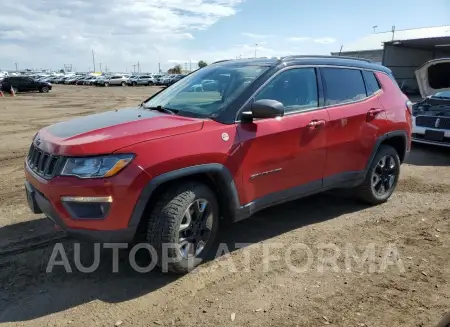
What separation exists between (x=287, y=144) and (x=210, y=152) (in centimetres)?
91

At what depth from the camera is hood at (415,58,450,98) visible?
17.6 m

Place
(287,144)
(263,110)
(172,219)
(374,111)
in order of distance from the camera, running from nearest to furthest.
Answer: (172,219), (263,110), (287,144), (374,111)

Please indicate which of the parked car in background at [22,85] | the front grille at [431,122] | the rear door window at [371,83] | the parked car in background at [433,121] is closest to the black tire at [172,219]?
the rear door window at [371,83]

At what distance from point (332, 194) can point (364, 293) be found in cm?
255

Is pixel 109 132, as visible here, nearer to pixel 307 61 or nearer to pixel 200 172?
pixel 200 172

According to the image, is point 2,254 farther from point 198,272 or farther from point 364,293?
point 364,293

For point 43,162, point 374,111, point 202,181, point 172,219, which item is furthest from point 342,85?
point 43,162

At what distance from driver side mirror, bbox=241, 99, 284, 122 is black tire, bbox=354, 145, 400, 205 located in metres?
1.97

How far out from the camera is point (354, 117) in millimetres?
4621

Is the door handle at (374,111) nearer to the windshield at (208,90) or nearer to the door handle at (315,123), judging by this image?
the door handle at (315,123)

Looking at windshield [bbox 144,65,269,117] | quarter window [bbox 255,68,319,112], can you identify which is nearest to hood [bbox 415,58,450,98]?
quarter window [bbox 255,68,319,112]

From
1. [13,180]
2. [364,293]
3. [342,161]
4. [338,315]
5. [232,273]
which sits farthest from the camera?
[13,180]

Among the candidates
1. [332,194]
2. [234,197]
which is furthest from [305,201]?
[234,197]

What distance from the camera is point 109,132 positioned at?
3.29 meters
